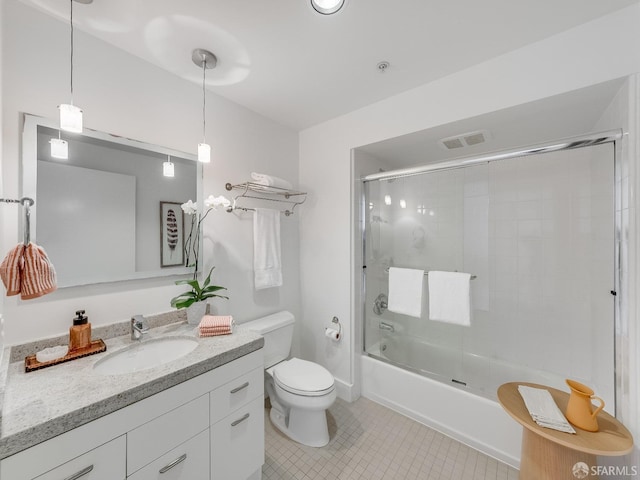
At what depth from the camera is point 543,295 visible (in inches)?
83.0

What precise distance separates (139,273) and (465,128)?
7.56ft

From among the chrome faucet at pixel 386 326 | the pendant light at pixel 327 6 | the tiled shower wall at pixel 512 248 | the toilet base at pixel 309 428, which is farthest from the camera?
the chrome faucet at pixel 386 326

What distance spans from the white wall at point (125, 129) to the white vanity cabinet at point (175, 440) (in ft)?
2.27

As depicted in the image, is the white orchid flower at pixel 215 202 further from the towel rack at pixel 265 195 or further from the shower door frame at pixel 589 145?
the shower door frame at pixel 589 145

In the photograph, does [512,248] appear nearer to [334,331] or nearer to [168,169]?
[334,331]

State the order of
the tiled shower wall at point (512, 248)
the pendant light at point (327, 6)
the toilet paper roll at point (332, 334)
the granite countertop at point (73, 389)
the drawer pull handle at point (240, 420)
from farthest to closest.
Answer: the toilet paper roll at point (332, 334), the tiled shower wall at point (512, 248), the drawer pull handle at point (240, 420), the pendant light at point (327, 6), the granite countertop at point (73, 389)

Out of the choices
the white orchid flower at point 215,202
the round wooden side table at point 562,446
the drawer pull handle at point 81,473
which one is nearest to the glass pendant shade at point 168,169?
the white orchid flower at point 215,202

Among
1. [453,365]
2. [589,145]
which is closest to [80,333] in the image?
[453,365]

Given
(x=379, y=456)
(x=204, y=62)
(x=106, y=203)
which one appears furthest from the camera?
(x=379, y=456)

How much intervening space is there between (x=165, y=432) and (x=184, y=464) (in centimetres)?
19

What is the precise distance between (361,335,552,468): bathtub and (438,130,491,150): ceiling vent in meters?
1.74

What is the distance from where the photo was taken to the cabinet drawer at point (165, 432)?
3.16ft

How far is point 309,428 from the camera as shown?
5.72 feet

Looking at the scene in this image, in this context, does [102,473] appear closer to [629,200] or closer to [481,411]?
[481,411]
